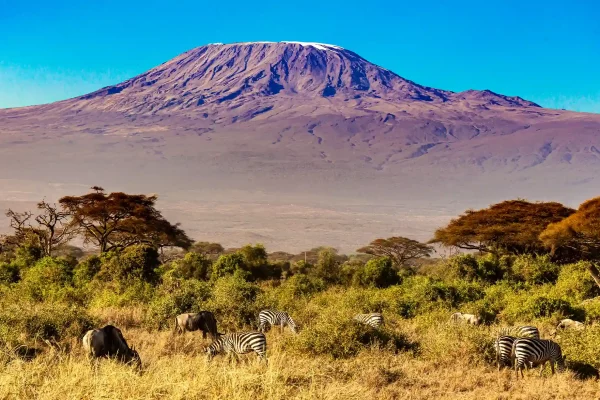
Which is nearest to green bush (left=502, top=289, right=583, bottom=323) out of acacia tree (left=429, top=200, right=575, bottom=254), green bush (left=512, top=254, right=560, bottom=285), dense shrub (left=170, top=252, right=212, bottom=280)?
green bush (left=512, top=254, right=560, bottom=285)

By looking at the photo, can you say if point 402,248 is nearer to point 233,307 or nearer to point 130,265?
point 130,265

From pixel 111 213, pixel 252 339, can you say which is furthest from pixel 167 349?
pixel 111 213

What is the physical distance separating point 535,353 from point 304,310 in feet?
24.1

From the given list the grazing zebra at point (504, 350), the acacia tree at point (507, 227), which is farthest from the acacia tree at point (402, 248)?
the grazing zebra at point (504, 350)

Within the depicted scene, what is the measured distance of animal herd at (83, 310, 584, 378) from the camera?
7844 mm

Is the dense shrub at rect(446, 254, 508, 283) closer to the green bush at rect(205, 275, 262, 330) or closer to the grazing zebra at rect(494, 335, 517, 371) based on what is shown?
the green bush at rect(205, 275, 262, 330)

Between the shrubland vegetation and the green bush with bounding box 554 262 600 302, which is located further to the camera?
the green bush with bounding box 554 262 600 302

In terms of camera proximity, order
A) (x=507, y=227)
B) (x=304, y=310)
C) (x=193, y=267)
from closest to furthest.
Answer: (x=304, y=310)
(x=193, y=267)
(x=507, y=227)

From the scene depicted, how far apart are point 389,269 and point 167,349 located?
14063mm

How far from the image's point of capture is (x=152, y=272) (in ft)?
68.2

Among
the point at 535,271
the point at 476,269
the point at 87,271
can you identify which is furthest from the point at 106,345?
the point at 535,271

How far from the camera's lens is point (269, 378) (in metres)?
5.74

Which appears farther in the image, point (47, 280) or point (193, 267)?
point (193, 267)

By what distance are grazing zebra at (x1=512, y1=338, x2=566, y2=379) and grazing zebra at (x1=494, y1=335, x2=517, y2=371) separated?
0.14 m
